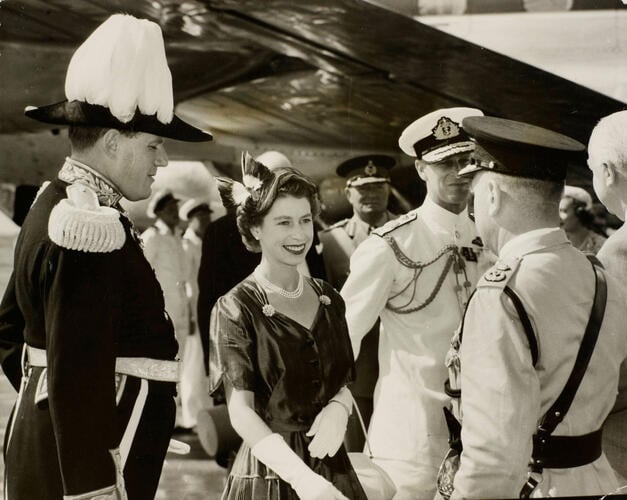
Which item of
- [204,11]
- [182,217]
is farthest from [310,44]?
[182,217]

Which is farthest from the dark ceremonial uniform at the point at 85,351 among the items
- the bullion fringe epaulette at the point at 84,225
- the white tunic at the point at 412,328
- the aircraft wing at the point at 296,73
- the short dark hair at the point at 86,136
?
the white tunic at the point at 412,328

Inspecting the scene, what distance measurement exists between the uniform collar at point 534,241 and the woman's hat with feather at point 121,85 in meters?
1.11

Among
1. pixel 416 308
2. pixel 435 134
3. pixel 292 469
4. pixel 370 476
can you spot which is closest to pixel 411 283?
pixel 416 308

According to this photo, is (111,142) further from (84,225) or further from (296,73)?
(296,73)

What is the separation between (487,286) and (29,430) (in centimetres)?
134

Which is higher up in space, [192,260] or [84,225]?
[84,225]

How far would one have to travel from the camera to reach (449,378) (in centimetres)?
262

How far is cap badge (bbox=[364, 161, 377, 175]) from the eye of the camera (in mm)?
2818

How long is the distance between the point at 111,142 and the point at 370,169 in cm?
95

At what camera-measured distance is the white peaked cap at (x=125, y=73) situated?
7.61 feet

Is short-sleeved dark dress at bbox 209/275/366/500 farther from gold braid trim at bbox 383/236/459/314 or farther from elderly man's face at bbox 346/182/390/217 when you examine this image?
elderly man's face at bbox 346/182/390/217

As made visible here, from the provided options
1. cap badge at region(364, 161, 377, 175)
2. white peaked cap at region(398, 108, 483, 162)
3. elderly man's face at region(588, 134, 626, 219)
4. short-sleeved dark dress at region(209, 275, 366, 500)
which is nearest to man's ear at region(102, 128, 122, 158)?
short-sleeved dark dress at region(209, 275, 366, 500)

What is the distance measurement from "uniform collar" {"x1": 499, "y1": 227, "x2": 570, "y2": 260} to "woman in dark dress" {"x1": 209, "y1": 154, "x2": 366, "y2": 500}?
25.1 inches

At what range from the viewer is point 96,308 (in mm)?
2092
